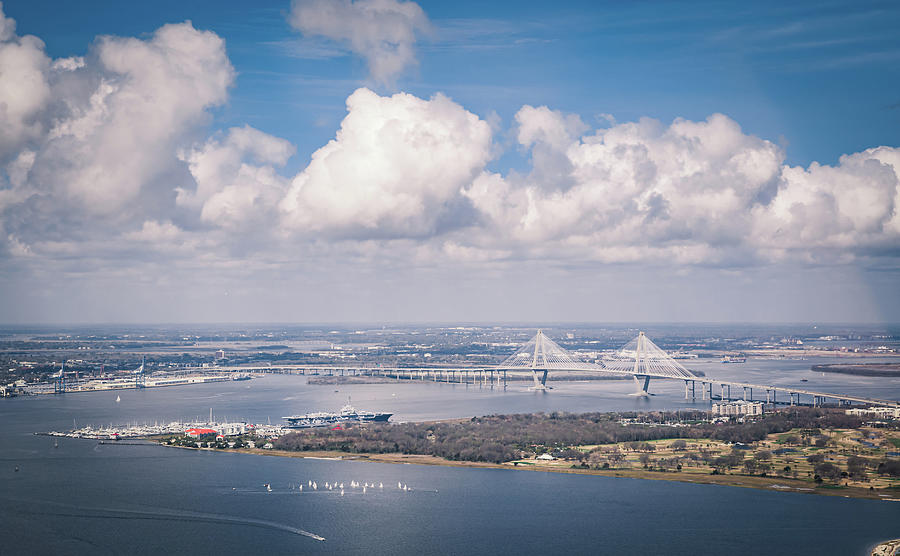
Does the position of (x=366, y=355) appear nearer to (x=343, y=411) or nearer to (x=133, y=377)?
(x=133, y=377)

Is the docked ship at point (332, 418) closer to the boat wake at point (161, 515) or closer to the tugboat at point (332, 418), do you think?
the tugboat at point (332, 418)

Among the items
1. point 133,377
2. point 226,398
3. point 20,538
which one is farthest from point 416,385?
point 20,538

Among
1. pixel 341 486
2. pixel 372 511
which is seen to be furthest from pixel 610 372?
pixel 372 511

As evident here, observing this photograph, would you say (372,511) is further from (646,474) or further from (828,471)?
(828,471)

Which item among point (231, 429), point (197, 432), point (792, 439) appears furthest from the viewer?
point (231, 429)

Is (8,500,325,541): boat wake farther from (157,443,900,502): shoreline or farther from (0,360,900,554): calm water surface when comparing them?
(157,443,900,502): shoreline

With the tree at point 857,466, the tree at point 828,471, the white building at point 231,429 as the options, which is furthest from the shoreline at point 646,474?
the white building at point 231,429
